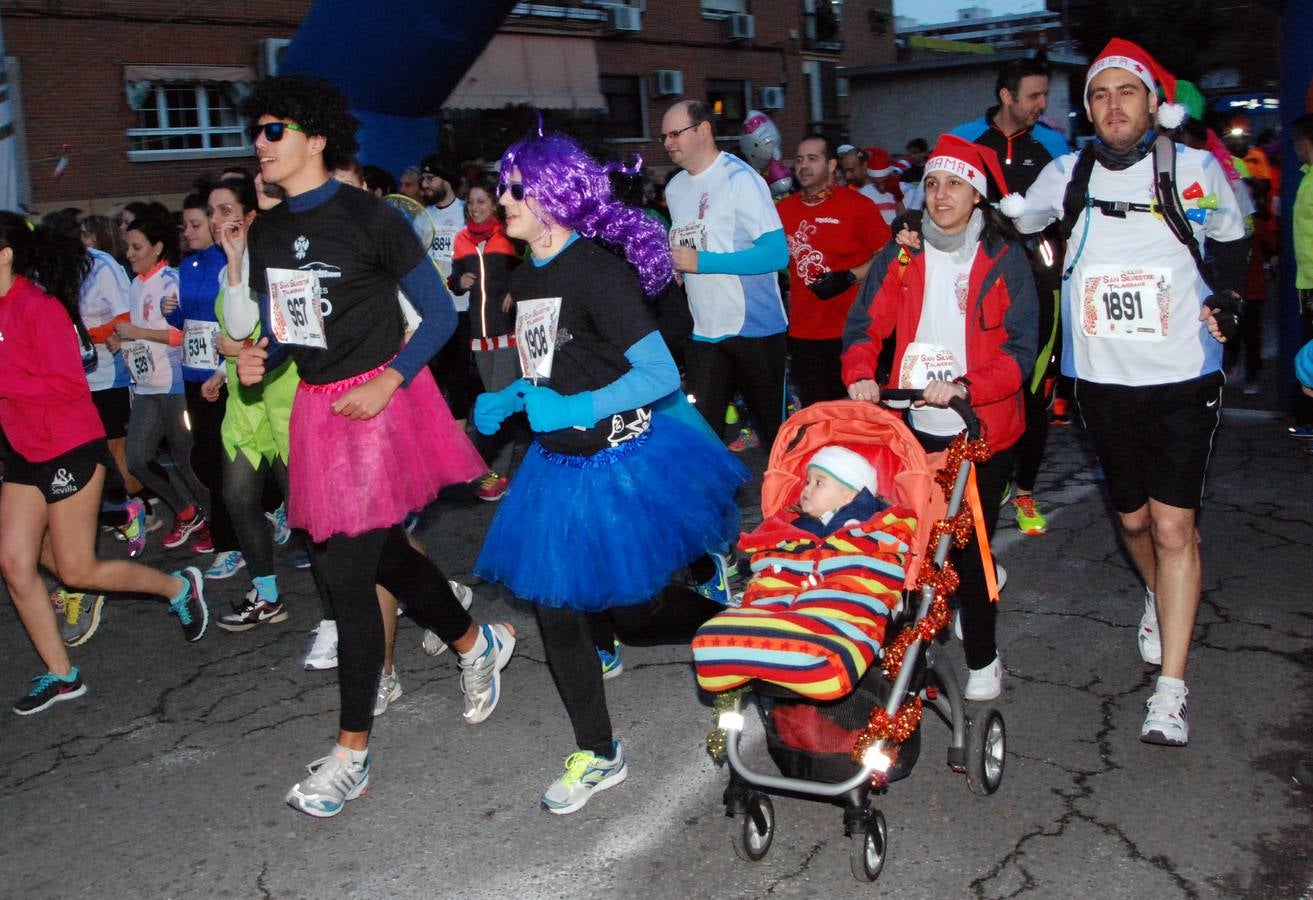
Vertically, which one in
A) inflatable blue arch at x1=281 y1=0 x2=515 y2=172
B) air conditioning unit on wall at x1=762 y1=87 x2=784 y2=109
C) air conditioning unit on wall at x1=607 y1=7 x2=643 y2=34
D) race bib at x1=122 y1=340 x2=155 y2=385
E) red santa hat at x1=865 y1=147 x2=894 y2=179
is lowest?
race bib at x1=122 y1=340 x2=155 y2=385

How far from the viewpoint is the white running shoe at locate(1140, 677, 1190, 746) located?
3984 mm

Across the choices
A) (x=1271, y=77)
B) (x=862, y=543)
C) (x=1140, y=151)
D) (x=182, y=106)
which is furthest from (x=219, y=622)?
(x=1271, y=77)

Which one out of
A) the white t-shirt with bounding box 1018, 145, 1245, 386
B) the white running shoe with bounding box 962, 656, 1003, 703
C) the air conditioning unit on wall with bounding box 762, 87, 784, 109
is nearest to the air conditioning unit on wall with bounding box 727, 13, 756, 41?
the air conditioning unit on wall with bounding box 762, 87, 784, 109

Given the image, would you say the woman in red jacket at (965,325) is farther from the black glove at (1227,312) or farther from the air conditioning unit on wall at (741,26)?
the air conditioning unit on wall at (741,26)

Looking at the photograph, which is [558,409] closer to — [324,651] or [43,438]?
[324,651]

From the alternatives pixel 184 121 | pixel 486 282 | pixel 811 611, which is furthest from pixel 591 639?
pixel 184 121

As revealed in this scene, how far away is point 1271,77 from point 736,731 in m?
46.1

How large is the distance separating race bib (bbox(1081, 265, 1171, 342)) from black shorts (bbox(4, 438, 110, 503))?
12.4ft

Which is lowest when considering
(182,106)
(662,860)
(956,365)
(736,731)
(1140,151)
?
(662,860)

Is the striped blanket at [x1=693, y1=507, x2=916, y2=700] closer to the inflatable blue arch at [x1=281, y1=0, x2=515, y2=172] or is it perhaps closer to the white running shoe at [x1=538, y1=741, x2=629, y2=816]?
the white running shoe at [x1=538, y1=741, x2=629, y2=816]

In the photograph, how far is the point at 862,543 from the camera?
11.6 ft

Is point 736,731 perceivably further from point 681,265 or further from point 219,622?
point 219,622

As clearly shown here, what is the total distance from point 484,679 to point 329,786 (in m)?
0.80

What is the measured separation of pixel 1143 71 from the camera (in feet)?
13.3
